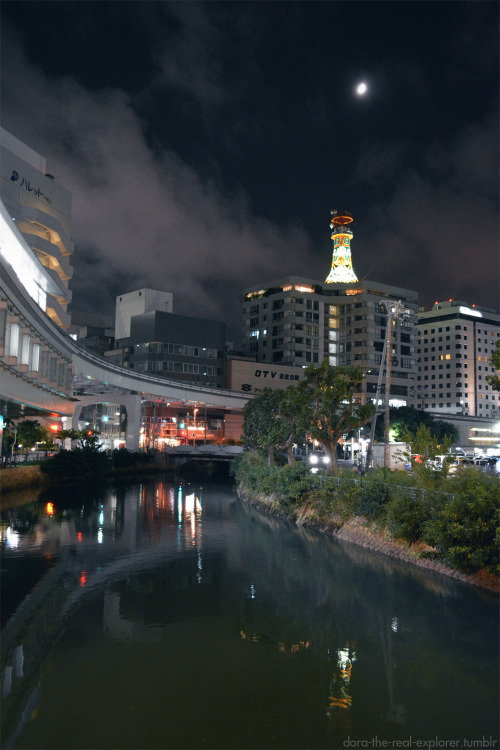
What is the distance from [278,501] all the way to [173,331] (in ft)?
315

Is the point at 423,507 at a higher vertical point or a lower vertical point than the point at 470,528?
higher

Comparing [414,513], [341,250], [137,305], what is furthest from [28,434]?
[341,250]

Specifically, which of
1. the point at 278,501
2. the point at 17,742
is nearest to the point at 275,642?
the point at 17,742

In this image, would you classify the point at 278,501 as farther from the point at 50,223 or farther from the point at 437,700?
the point at 50,223

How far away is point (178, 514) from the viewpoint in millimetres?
45719

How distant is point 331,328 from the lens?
159 metres

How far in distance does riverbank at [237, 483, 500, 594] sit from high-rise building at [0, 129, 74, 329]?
48765mm

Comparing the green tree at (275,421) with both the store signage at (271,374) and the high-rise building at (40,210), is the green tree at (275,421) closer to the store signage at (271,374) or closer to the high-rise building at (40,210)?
the high-rise building at (40,210)

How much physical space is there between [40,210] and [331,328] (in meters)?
91.0

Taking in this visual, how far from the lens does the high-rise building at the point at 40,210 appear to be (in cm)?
7806

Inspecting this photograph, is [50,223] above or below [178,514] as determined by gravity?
above

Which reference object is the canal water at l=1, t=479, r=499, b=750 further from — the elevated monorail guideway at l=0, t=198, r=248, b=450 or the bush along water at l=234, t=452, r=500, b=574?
the elevated monorail guideway at l=0, t=198, r=248, b=450

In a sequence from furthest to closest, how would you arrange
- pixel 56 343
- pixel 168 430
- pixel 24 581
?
1. pixel 168 430
2. pixel 56 343
3. pixel 24 581

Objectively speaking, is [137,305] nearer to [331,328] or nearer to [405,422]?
[331,328]
